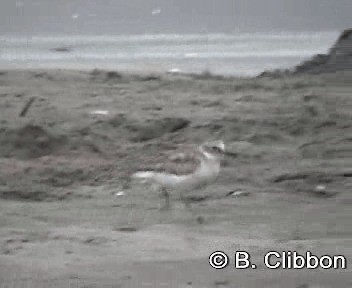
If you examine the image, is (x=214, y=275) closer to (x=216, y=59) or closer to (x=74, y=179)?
(x=74, y=179)

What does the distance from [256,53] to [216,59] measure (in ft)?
2.92

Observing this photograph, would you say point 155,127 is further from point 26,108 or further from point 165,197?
point 165,197

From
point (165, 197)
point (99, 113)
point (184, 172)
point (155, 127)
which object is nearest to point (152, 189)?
point (165, 197)

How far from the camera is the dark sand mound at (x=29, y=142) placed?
24.1 feet

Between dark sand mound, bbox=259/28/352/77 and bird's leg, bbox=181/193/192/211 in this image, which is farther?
dark sand mound, bbox=259/28/352/77

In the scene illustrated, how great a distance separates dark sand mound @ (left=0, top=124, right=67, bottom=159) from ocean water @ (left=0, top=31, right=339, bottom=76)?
3.34 metres

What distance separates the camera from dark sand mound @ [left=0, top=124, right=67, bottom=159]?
7.33 m

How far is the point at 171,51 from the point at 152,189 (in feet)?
22.6

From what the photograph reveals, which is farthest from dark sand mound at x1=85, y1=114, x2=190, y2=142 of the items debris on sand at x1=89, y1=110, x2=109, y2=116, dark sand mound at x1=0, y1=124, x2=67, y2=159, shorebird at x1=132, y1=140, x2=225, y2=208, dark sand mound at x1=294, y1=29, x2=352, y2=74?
dark sand mound at x1=294, y1=29, x2=352, y2=74

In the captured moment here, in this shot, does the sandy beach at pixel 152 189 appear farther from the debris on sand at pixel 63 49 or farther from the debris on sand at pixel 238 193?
the debris on sand at pixel 63 49

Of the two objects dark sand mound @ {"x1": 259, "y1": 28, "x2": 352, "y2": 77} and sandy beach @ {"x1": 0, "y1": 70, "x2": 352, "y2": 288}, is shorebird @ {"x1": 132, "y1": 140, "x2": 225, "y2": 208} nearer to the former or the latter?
sandy beach @ {"x1": 0, "y1": 70, "x2": 352, "y2": 288}

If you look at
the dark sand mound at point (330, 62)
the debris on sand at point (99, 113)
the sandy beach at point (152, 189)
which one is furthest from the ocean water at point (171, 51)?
the debris on sand at point (99, 113)

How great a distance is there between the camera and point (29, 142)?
295 inches

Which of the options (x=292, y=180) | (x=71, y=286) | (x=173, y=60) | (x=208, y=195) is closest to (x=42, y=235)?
(x=71, y=286)
